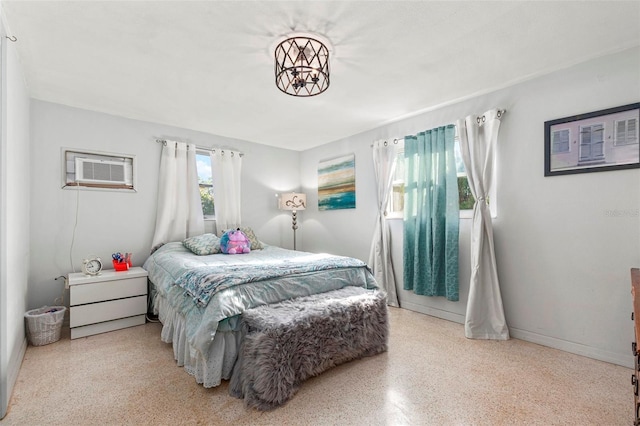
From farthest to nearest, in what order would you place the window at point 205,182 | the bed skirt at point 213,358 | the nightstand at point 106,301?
the window at point 205,182
the nightstand at point 106,301
the bed skirt at point 213,358

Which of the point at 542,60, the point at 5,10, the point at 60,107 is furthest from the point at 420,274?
the point at 60,107

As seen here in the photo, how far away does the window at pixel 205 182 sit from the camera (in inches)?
162

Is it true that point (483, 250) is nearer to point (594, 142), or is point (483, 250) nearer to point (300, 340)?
point (594, 142)

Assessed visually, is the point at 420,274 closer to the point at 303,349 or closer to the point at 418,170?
the point at 418,170

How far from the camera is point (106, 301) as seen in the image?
113 inches

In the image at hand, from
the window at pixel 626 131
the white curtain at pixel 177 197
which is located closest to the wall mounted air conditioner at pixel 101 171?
the white curtain at pixel 177 197

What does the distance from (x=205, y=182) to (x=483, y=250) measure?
3492 mm

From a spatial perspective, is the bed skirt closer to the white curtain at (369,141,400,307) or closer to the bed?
the bed

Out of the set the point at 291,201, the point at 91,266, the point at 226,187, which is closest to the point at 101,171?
the point at 91,266

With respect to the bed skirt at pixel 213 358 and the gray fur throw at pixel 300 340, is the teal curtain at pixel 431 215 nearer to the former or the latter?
the gray fur throw at pixel 300 340

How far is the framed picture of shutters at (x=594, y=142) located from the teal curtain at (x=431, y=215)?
84 cm

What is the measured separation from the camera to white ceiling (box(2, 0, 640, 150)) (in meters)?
1.76

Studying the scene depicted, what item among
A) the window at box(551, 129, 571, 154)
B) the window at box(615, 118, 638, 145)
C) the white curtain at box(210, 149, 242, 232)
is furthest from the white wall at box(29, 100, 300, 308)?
the window at box(615, 118, 638, 145)

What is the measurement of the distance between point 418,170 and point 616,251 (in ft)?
5.83
